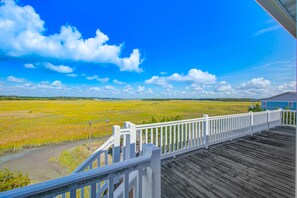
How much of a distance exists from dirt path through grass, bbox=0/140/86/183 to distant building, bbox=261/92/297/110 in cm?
1822

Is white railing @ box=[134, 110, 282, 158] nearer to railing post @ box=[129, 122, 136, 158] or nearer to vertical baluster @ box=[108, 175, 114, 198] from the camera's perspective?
railing post @ box=[129, 122, 136, 158]

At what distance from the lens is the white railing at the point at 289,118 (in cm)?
609

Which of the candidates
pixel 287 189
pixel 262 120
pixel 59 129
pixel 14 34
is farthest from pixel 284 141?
pixel 59 129

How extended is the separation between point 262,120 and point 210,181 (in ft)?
15.1

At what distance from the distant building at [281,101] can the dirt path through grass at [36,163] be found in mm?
18219

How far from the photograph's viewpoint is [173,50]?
1571 centimetres

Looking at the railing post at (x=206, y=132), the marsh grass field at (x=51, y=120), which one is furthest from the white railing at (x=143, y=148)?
the marsh grass field at (x=51, y=120)

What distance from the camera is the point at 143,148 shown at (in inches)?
45.9

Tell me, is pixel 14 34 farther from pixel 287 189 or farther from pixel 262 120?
pixel 262 120

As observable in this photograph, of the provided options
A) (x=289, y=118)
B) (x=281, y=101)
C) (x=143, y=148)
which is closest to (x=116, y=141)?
→ (x=143, y=148)

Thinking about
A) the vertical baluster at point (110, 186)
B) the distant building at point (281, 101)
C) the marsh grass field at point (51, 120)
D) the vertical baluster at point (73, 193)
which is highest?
the distant building at point (281, 101)

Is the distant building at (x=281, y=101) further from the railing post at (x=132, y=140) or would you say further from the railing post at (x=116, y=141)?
the railing post at (x=116, y=141)

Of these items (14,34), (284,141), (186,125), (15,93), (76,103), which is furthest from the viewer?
(76,103)

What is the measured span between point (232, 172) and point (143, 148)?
6.88ft
